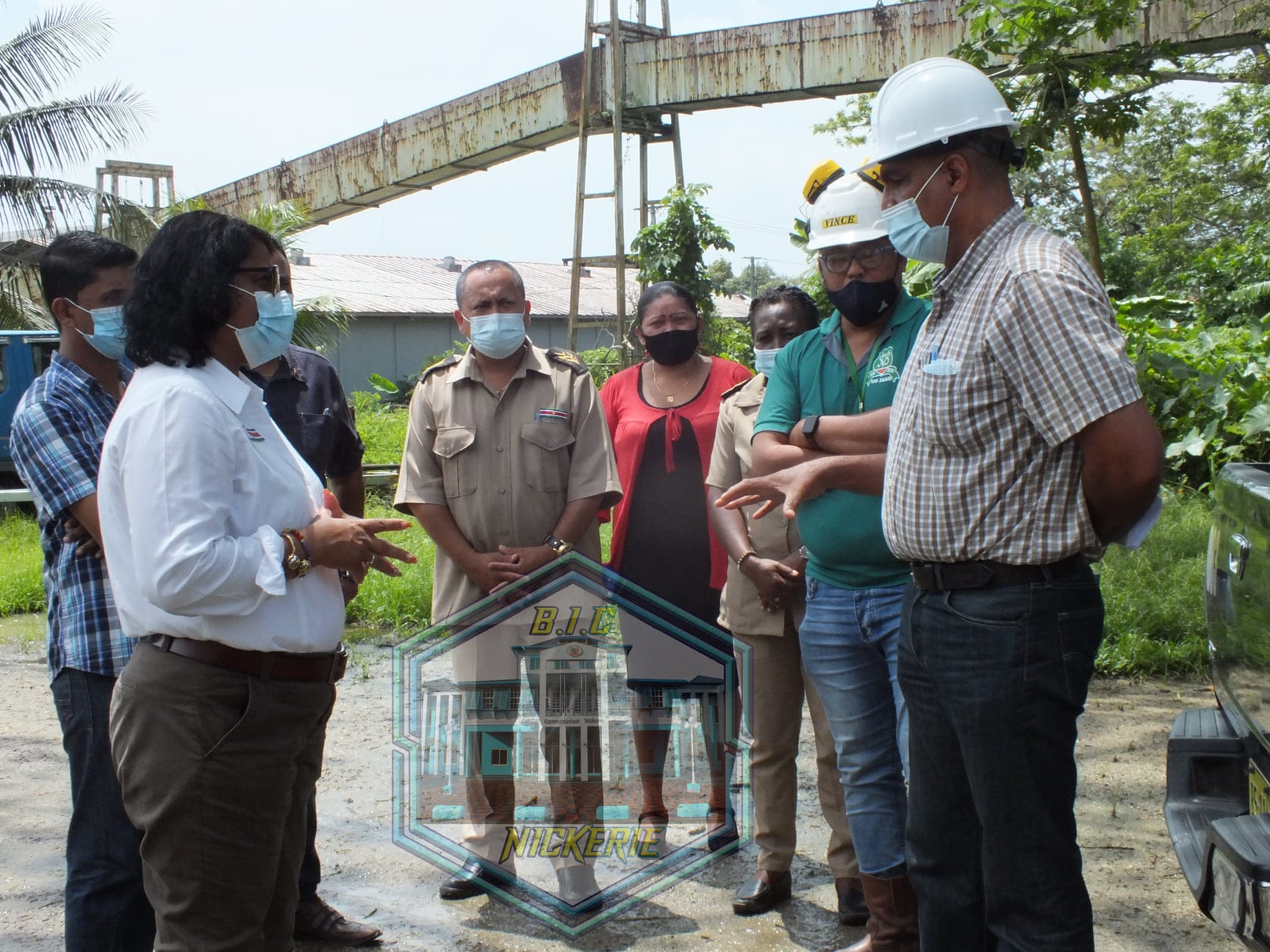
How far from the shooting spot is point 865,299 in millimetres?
3029

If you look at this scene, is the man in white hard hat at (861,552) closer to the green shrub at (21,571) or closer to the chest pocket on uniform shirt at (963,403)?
the chest pocket on uniform shirt at (963,403)

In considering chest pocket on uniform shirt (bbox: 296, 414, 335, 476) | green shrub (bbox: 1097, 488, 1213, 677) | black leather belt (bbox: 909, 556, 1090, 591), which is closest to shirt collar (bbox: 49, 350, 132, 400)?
chest pocket on uniform shirt (bbox: 296, 414, 335, 476)

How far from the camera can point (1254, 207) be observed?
23375 millimetres

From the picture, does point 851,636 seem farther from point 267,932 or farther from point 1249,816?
point 267,932

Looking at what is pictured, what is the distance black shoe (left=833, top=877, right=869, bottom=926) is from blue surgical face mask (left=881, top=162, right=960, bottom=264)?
1964 mm

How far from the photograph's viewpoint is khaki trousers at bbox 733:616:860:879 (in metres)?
3.54

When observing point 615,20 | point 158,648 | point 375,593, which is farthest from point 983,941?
point 615,20

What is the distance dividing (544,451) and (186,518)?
5.93ft

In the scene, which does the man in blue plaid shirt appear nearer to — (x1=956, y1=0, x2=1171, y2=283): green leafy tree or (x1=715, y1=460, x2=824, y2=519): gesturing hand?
(x1=715, y1=460, x2=824, y2=519): gesturing hand

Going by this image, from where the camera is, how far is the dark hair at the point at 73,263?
2814mm

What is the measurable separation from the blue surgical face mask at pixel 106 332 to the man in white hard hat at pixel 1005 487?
1.86m

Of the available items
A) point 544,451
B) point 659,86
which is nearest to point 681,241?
point 659,86

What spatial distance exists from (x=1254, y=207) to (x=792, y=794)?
2418cm

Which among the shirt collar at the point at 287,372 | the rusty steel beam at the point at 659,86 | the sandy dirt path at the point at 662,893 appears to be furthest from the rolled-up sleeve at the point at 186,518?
the rusty steel beam at the point at 659,86
